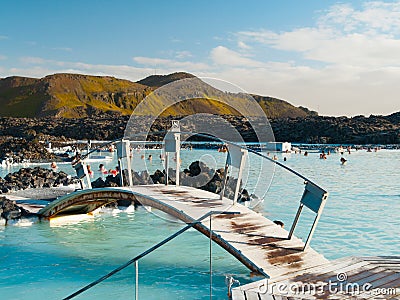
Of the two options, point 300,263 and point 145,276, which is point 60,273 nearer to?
point 145,276

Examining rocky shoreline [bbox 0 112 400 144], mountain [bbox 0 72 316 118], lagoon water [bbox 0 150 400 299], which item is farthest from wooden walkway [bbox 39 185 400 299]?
mountain [bbox 0 72 316 118]

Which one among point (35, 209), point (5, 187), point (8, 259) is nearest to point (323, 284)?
point (8, 259)

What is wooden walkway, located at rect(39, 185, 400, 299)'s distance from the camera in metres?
5.86

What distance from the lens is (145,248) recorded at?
10.3 metres

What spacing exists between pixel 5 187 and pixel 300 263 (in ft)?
41.4

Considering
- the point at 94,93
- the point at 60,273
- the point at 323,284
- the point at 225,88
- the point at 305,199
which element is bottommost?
the point at 60,273

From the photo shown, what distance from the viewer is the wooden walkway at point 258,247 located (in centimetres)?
586

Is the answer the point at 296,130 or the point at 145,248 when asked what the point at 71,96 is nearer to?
the point at 296,130

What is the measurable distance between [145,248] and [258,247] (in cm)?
366

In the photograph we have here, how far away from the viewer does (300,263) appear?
667cm

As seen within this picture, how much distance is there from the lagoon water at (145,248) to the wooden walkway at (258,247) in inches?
31.5

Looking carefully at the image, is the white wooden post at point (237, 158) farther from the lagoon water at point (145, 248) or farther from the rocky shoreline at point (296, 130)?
the rocky shoreline at point (296, 130)

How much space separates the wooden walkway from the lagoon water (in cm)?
80

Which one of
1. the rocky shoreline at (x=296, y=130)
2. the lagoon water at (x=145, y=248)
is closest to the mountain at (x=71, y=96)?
the rocky shoreline at (x=296, y=130)
